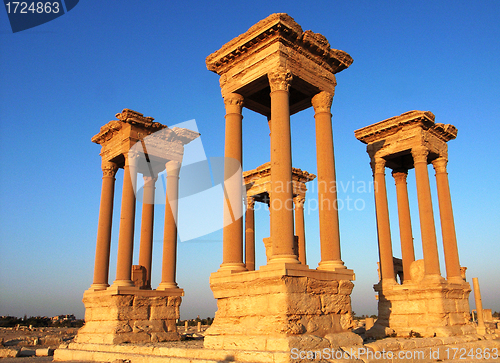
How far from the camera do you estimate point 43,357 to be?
20.7 meters

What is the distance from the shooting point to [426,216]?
23.5 meters

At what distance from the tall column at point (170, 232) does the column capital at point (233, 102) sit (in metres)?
9.20

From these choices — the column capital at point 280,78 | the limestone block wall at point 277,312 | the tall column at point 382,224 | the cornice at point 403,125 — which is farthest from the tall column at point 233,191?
the tall column at point 382,224

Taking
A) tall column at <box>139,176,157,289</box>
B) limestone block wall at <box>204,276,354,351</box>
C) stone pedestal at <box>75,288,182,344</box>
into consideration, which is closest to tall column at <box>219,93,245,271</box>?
limestone block wall at <box>204,276,354,351</box>

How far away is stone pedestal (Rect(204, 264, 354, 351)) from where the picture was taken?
1220 cm

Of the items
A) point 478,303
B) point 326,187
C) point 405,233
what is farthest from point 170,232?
point 478,303

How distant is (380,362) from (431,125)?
1709cm

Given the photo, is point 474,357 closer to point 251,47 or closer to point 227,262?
point 227,262

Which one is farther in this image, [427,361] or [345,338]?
[427,361]

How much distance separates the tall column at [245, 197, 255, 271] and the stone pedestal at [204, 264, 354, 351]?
50.3ft

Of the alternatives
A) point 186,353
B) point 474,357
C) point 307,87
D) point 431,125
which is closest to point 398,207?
point 431,125

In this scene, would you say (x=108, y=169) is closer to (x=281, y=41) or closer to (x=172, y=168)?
(x=172, y=168)

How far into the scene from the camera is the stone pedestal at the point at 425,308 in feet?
68.0

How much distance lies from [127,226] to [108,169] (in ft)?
16.2
